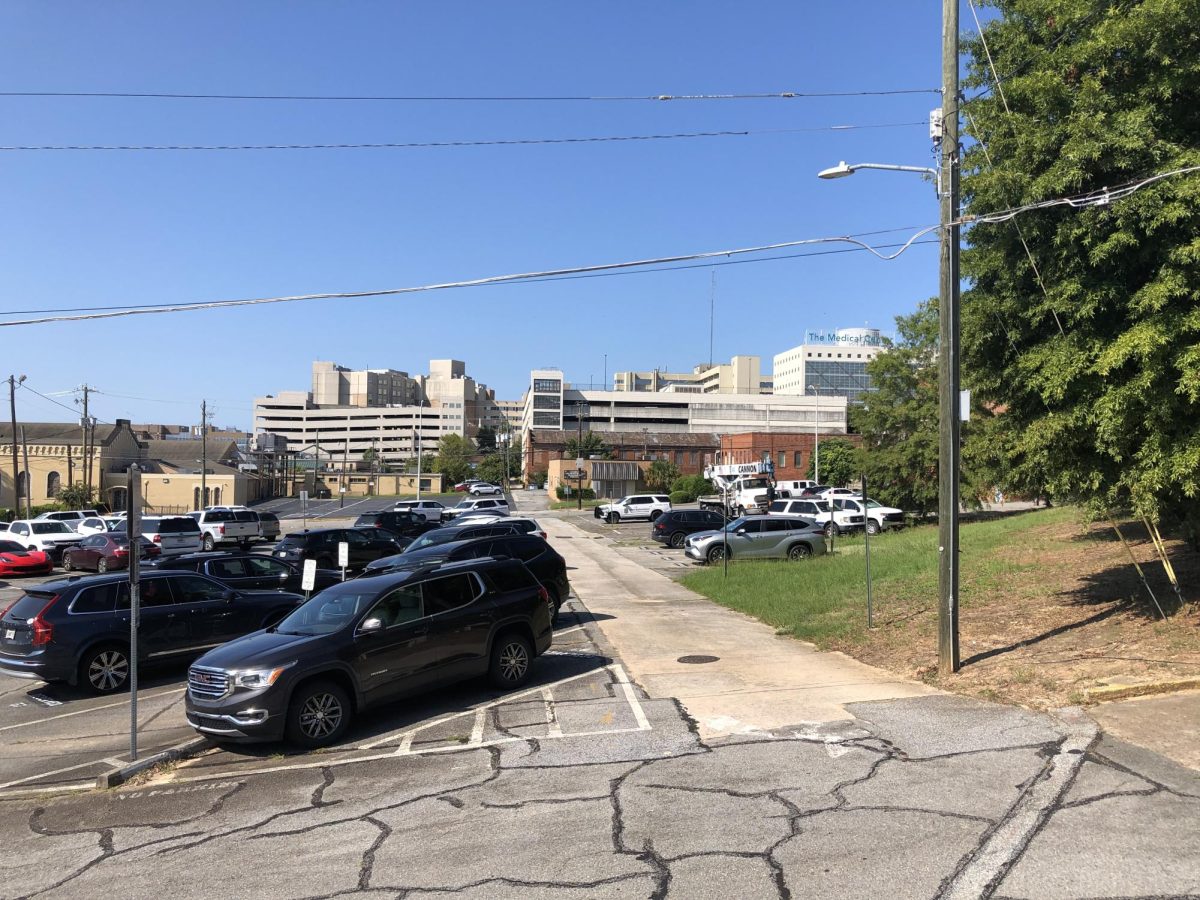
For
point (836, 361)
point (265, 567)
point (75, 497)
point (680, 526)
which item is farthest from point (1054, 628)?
point (836, 361)

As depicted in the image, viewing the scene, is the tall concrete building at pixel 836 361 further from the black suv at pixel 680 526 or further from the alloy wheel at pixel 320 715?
the alloy wheel at pixel 320 715

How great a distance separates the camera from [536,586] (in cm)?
1181

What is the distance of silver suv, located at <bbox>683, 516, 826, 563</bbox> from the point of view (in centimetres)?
2809

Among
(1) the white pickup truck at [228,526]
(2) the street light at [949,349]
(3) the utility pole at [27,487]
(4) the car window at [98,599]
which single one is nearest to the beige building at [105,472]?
(3) the utility pole at [27,487]

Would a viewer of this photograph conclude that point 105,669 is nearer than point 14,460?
Yes

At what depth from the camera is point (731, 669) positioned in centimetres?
1168

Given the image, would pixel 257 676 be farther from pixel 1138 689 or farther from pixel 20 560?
pixel 20 560

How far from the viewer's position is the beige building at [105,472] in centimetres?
6838

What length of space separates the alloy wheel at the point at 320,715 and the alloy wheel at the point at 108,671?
501 centimetres

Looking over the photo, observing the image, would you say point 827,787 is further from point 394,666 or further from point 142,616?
point 142,616

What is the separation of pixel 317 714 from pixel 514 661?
2.84m

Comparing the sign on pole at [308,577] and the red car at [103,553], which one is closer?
the sign on pole at [308,577]

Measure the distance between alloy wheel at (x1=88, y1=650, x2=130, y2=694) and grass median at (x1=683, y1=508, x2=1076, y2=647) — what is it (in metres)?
10.1

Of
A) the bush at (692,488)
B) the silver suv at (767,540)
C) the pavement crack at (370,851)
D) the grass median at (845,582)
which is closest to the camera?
the pavement crack at (370,851)
